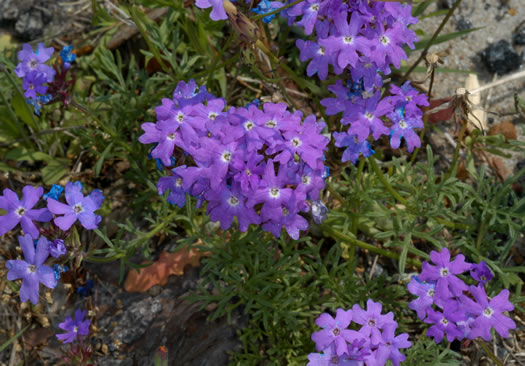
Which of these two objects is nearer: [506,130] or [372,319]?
[372,319]

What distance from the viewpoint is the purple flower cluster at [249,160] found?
8.75 feet

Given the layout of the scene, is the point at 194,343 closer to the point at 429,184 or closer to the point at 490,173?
the point at 429,184

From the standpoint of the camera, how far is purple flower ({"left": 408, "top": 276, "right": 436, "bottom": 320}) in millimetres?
3236

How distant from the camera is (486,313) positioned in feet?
10.2

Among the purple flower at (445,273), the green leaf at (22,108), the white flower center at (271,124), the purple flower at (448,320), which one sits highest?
the white flower center at (271,124)

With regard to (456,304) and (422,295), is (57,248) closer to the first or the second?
(422,295)

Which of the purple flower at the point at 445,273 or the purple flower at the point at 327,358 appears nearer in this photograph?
the purple flower at the point at 327,358

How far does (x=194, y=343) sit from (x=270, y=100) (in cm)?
190

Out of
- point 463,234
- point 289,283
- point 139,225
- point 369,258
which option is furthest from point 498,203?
point 139,225

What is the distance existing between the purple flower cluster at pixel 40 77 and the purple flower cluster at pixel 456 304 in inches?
110

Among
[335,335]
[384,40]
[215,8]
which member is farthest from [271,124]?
[335,335]

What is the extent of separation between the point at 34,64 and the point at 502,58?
4.10 metres

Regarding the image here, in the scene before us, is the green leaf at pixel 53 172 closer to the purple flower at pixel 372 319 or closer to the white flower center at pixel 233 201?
the white flower center at pixel 233 201

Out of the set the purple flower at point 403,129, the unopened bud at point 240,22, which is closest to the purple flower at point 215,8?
the unopened bud at point 240,22
